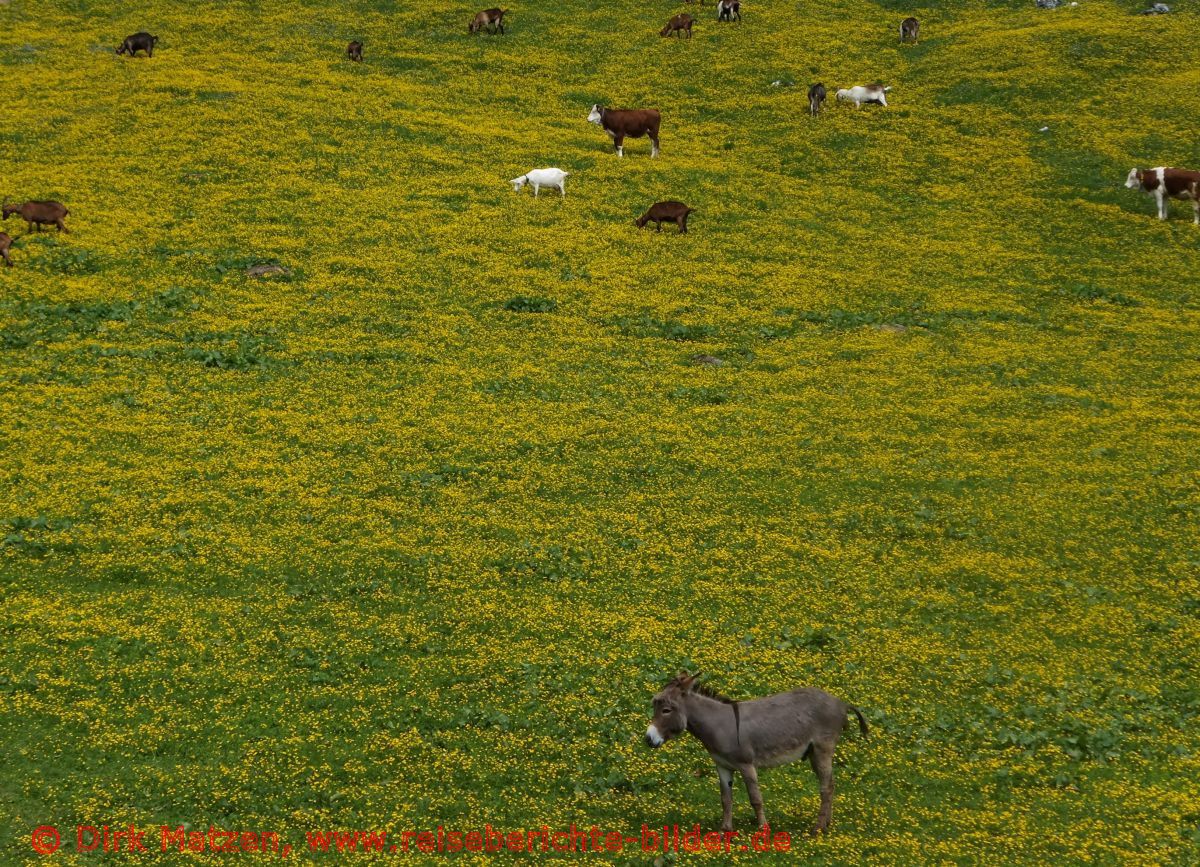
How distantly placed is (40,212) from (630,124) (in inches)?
983

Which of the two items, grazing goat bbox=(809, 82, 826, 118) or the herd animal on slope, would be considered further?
grazing goat bbox=(809, 82, 826, 118)

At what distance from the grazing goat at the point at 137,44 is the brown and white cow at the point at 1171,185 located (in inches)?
1917

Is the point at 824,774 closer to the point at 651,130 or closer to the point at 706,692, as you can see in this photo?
the point at 706,692

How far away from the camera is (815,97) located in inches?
2047

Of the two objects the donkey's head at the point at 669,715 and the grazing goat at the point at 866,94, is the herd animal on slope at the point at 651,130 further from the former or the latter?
the donkey's head at the point at 669,715

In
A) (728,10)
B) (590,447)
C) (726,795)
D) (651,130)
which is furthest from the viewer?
(728,10)

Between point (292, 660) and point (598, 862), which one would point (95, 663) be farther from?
point (598, 862)

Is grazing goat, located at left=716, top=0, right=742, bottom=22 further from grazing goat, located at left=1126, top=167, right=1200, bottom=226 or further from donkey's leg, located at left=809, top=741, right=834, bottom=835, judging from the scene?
donkey's leg, located at left=809, top=741, right=834, bottom=835

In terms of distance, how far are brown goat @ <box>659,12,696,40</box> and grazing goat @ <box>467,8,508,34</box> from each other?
32.1 feet

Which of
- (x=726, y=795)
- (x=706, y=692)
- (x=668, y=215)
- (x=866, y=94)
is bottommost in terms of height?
(x=726, y=795)

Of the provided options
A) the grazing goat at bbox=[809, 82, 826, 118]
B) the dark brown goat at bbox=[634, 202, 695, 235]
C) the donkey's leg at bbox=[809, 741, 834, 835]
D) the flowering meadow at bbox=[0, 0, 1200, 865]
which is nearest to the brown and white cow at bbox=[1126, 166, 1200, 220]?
the flowering meadow at bbox=[0, 0, 1200, 865]

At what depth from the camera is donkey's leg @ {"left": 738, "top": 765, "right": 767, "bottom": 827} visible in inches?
513

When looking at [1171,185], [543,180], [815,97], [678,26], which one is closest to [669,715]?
[543,180]

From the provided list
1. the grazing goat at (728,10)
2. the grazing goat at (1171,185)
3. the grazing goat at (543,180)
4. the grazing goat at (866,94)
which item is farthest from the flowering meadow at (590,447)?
the grazing goat at (728,10)
